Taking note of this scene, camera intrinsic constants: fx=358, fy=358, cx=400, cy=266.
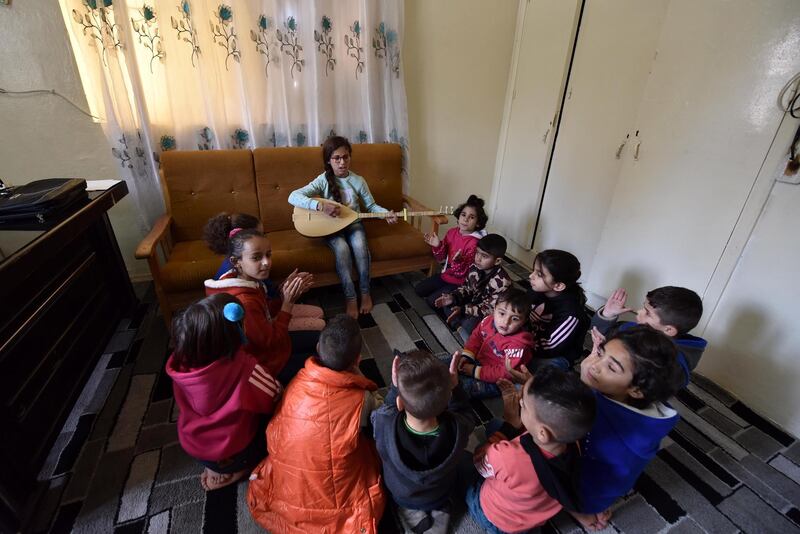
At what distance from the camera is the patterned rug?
1141 mm

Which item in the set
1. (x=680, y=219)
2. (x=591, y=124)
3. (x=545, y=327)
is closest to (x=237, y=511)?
(x=545, y=327)

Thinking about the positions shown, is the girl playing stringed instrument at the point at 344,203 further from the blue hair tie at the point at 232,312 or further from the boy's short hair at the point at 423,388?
the boy's short hair at the point at 423,388

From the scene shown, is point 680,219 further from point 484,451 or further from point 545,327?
point 484,451

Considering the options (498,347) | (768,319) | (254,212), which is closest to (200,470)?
(498,347)

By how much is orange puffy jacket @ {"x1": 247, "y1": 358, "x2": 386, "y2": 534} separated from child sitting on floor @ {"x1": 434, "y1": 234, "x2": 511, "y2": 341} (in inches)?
40.7

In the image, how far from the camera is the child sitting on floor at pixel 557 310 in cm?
156

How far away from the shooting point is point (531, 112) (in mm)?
2703

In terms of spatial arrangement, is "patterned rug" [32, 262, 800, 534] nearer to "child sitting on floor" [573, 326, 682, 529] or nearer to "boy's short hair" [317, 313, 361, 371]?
"child sitting on floor" [573, 326, 682, 529]

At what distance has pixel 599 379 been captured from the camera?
105 cm

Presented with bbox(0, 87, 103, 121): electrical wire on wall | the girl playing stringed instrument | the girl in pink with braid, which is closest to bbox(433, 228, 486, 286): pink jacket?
the girl in pink with braid

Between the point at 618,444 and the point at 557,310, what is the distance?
71 cm

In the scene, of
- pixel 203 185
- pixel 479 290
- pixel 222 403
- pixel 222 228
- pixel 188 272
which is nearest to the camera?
pixel 222 403

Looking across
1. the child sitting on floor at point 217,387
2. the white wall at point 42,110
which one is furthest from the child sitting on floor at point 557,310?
the white wall at point 42,110

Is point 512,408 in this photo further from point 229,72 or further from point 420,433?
point 229,72
